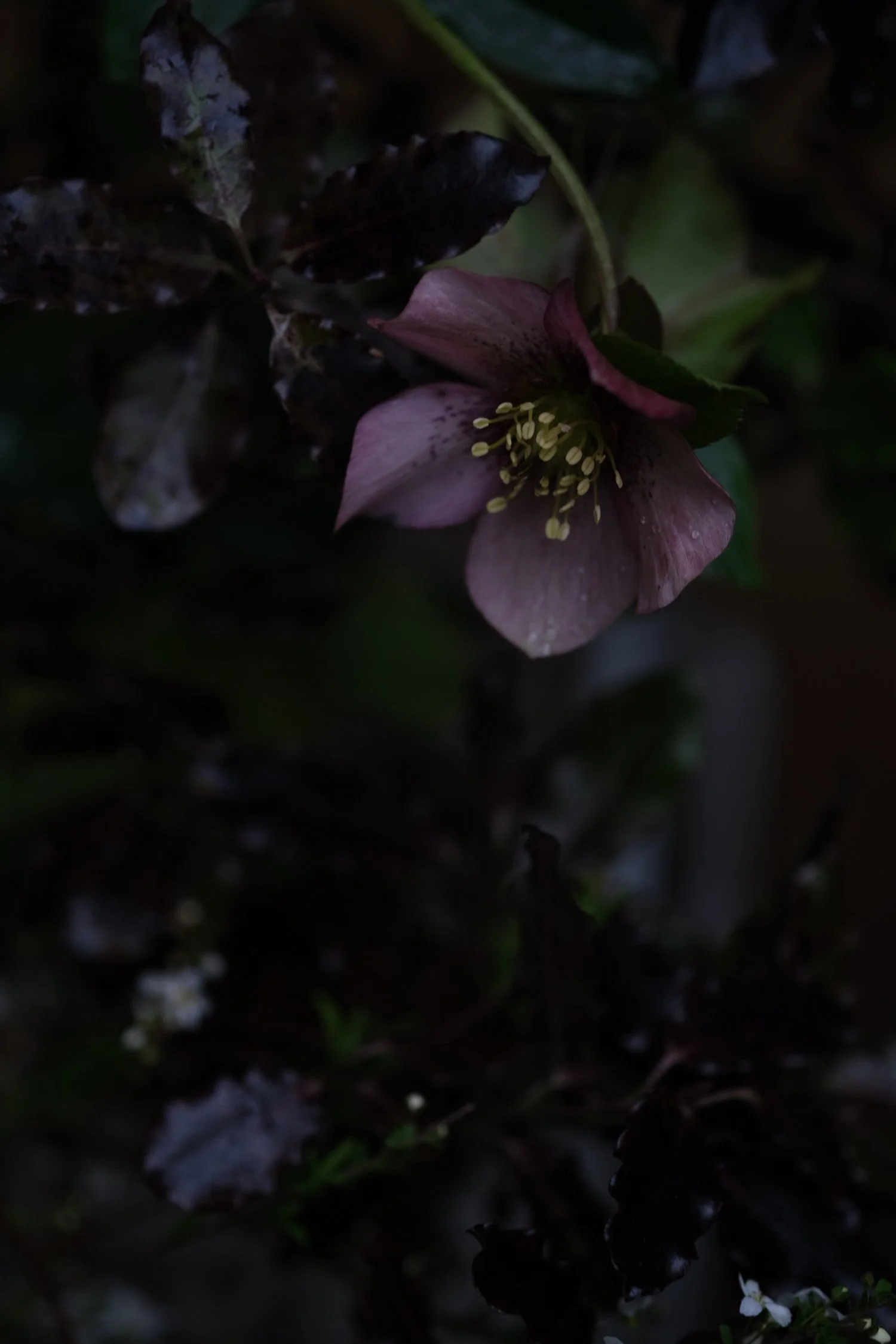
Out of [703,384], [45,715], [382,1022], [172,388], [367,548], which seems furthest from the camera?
[367,548]

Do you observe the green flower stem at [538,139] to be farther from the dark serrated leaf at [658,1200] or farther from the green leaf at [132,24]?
the dark serrated leaf at [658,1200]

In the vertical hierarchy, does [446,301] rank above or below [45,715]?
above

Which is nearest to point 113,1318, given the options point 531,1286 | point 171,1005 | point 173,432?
point 171,1005

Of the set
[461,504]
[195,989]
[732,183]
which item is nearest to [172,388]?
[461,504]

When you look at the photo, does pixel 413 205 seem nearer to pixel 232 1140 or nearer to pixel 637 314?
pixel 637 314

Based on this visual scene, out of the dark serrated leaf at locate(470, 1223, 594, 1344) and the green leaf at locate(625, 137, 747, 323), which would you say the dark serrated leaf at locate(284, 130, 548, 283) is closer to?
the green leaf at locate(625, 137, 747, 323)

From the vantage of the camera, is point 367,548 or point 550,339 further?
point 367,548

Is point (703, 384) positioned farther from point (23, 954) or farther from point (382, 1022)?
point (23, 954)
